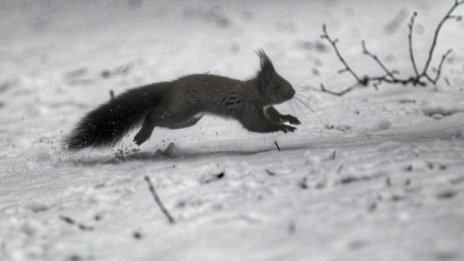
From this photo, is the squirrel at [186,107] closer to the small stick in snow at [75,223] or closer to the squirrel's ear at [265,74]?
the squirrel's ear at [265,74]

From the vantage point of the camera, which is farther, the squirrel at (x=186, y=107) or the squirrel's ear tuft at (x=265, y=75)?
the squirrel's ear tuft at (x=265, y=75)

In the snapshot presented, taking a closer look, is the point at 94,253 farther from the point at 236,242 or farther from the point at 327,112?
the point at 327,112

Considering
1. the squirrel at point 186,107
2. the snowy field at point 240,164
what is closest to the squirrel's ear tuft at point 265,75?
the squirrel at point 186,107

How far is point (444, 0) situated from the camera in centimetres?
1175

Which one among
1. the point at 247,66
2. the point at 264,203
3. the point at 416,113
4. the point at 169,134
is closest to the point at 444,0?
the point at 247,66

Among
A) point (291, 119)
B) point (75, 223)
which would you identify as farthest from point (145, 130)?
point (75, 223)

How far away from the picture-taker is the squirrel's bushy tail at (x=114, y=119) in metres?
4.77

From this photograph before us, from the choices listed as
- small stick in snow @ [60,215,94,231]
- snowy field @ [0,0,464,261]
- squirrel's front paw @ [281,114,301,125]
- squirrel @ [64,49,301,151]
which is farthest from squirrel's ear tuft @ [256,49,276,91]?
small stick in snow @ [60,215,94,231]

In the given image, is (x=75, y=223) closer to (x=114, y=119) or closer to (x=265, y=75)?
(x=114, y=119)

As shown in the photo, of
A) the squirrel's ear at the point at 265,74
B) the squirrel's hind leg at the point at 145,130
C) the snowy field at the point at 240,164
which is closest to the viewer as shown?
the snowy field at the point at 240,164

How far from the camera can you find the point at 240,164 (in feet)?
12.3

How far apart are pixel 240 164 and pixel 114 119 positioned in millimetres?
1623

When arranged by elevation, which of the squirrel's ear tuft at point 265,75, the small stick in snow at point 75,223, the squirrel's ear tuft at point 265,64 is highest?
the squirrel's ear tuft at point 265,64

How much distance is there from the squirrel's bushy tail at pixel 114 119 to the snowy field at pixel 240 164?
0.18m
